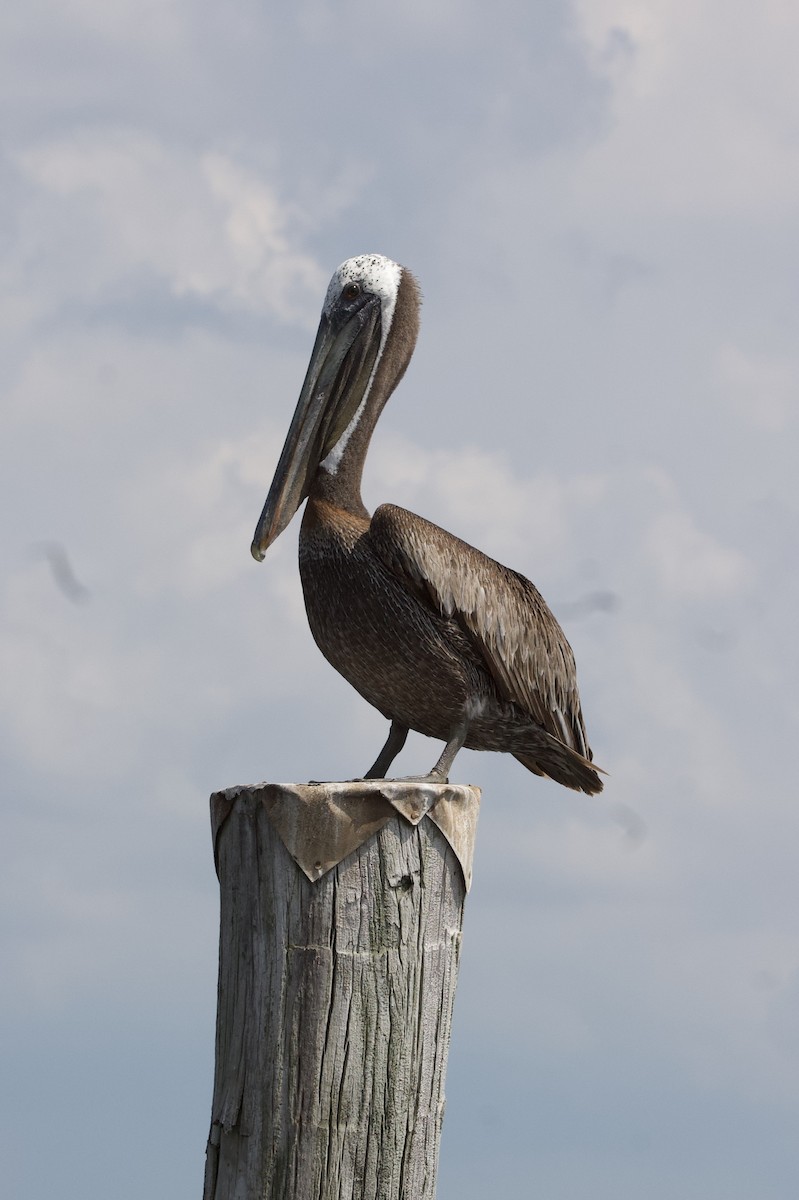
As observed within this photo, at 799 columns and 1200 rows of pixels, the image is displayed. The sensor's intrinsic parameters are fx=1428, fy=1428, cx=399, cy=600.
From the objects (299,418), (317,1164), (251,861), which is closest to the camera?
(317,1164)

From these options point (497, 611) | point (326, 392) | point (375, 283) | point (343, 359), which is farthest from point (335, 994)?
point (375, 283)

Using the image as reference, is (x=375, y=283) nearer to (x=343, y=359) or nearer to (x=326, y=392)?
(x=343, y=359)

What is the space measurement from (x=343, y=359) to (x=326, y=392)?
0.16m

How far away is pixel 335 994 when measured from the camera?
4379 mm

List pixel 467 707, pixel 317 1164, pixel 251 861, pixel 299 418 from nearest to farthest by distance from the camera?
pixel 317 1164
pixel 251 861
pixel 467 707
pixel 299 418

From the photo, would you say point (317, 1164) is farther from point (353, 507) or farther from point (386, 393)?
point (386, 393)

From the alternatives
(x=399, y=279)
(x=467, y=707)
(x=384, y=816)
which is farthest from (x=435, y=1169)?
(x=399, y=279)

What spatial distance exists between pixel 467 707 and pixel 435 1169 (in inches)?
72.6

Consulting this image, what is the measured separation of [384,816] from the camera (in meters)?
4.55

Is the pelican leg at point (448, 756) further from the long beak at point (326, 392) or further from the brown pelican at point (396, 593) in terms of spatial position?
the long beak at point (326, 392)

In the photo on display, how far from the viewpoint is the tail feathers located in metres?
6.28

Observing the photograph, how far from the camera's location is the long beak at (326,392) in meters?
6.20

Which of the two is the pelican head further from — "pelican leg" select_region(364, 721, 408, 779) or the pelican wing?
"pelican leg" select_region(364, 721, 408, 779)

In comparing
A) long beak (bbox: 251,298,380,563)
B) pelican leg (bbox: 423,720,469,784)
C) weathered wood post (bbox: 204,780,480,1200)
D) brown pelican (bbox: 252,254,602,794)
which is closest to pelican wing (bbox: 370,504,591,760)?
brown pelican (bbox: 252,254,602,794)
